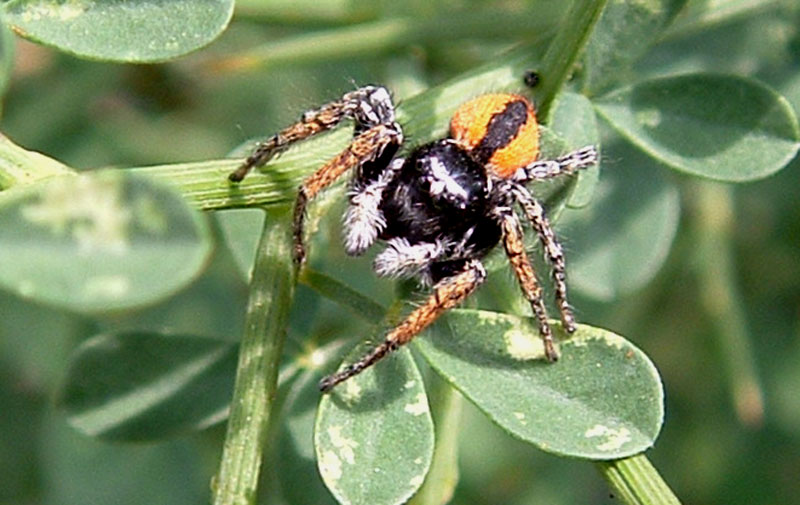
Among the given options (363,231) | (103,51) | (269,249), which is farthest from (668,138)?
(103,51)

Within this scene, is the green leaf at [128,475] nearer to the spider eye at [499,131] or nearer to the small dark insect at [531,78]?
the spider eye at [499,131]

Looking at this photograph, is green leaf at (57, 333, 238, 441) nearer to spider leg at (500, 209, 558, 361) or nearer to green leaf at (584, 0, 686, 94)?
spider leg at (500, 209, 558, 361)

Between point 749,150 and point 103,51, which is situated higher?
point 103,51

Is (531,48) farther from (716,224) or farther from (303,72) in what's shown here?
(303,72)

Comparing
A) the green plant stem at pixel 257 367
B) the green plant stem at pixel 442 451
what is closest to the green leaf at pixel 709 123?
the green plant stem at pixel 442 451

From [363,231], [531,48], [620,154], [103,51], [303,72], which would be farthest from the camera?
[303,72]

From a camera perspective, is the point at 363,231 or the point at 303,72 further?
the point at 303,72
